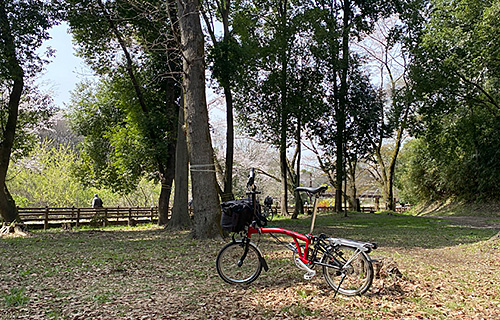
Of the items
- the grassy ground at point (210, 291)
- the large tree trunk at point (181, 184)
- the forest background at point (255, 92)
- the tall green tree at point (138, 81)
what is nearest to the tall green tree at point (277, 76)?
the forest background at point (255, 92)

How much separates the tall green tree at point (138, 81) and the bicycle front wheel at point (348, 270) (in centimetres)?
1182

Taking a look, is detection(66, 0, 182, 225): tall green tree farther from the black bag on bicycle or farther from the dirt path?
the dirt path

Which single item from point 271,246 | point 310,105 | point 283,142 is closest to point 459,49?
point 310,105

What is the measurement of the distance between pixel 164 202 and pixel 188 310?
13.4 meters

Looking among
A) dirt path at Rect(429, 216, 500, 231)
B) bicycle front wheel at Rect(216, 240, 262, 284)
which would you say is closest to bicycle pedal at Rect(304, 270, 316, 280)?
bicycle front wheel at Rect(216, 240, 262, 284)

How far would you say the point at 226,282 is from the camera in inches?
215

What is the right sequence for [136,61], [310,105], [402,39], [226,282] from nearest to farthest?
[226,282]
[136,61]
[310,105]
[402,39]

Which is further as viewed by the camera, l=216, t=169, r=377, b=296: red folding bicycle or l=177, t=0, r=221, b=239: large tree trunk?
l=177, t=0, r=221, b=239: large tree trunk

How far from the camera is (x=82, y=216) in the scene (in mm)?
19531

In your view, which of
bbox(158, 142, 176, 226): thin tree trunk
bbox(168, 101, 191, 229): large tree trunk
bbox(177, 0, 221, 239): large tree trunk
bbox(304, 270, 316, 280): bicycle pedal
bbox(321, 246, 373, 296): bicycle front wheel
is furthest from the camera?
bbox(158, 142, 176, 226): thin tree trunk

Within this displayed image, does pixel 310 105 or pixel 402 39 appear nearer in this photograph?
pixel 310 105

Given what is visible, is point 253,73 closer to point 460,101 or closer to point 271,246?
point 271,246

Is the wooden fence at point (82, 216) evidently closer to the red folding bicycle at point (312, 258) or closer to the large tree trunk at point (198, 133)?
the large tree trunk at point (198, 133)

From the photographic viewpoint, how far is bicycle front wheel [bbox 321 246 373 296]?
15.0 ft
